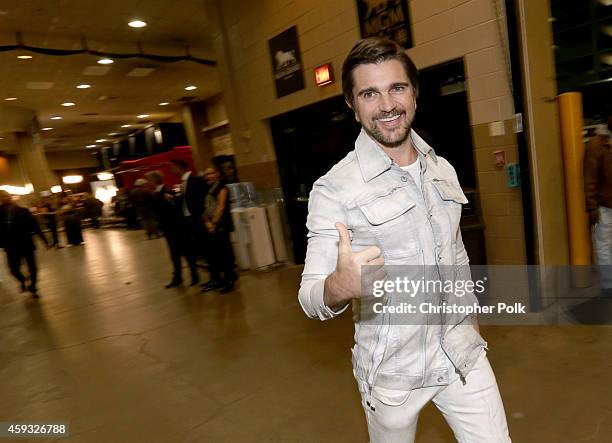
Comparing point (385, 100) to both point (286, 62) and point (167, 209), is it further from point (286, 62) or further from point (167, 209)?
Answer: point (167, 209)

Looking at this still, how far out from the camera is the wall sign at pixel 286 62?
5.10 metres

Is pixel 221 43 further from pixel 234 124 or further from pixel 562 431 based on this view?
pixel 562 431

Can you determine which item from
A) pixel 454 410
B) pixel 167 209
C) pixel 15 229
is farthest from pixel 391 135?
pixel 15 229

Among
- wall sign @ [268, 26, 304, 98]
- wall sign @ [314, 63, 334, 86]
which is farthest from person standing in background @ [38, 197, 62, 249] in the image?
wall sign @ [314, 63, 334, 86]

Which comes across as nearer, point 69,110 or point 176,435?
point 176,435

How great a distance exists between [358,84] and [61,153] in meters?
29.9

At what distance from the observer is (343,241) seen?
97cm

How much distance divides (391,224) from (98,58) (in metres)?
9.15

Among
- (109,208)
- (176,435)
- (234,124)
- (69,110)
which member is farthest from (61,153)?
(176,435)

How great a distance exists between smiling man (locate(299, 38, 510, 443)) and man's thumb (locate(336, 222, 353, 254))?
66mm

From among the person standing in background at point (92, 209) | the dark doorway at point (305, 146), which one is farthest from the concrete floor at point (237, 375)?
the person standing in background at point (92, 209)

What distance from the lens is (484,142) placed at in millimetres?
3471

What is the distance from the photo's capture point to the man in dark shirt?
21.6 ft

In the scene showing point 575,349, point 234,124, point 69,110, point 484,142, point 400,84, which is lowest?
point 575,349
